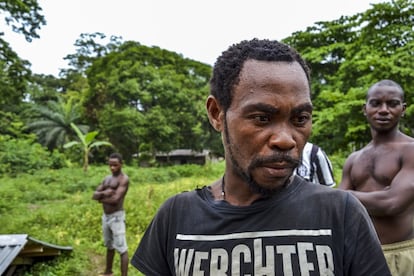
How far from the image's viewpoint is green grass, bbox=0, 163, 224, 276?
24.0ft

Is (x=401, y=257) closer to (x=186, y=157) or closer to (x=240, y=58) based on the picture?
(x=240, y=58)

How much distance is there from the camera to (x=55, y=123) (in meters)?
25.0

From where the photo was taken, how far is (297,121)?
40.7 inches

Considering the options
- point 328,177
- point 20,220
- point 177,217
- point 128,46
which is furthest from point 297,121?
point 128,46

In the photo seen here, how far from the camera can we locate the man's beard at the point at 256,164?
1.01 meters

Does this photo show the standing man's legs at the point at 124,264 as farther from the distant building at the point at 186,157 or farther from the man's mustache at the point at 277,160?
the distant building at the point at 186,157

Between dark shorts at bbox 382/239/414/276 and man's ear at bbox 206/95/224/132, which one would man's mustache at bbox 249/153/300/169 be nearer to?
man's ear at bbox 206/95/224/132

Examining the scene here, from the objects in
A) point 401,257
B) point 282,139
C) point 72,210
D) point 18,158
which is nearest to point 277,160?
point 282,139

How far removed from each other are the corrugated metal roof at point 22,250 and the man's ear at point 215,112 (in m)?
4.30

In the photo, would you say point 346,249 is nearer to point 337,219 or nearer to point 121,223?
point 337,219

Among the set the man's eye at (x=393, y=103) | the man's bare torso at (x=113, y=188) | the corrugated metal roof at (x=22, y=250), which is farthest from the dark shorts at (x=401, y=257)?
the man's bare torso at (x=113, y=188)

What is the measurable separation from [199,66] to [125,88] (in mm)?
5658

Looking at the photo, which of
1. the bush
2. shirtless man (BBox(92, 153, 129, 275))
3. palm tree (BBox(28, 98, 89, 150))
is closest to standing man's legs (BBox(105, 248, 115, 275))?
shirtless man (BBox(92, 153, 129, 275))

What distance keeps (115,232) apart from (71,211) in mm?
5536
